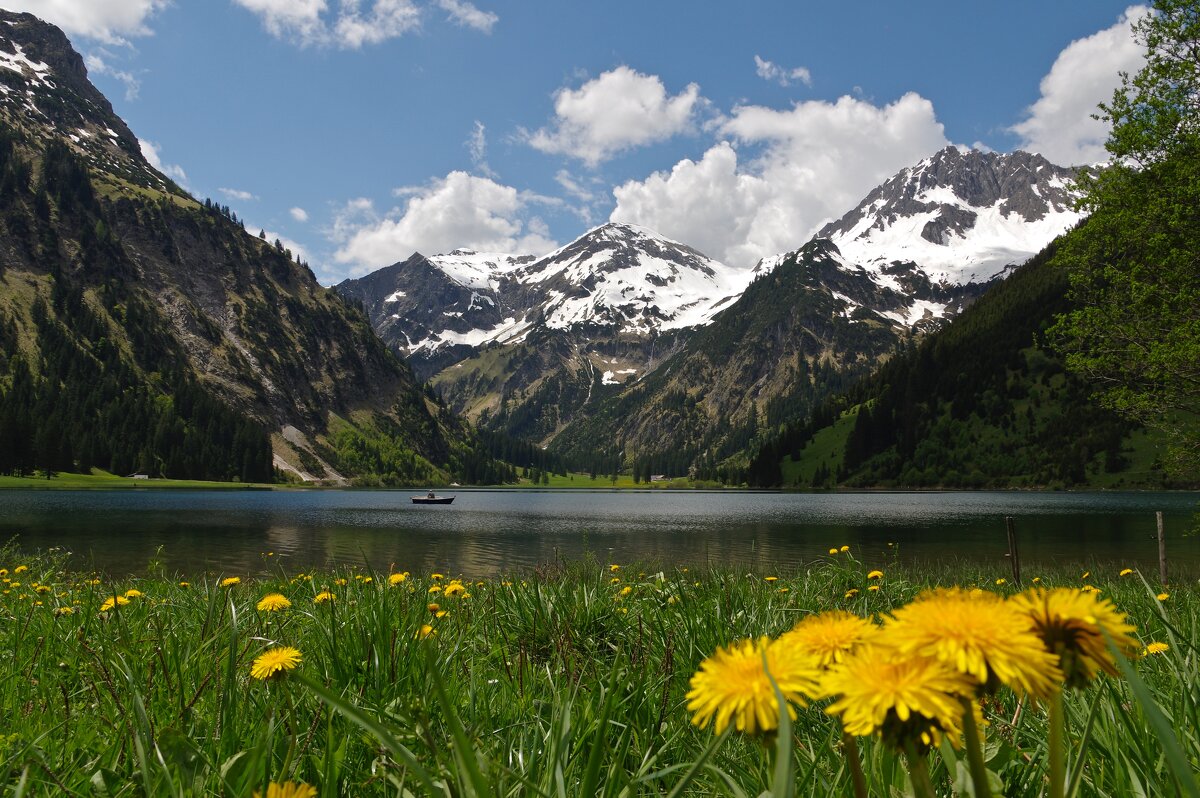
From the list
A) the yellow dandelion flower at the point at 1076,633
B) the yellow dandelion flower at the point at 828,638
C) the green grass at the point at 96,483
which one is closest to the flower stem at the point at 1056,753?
the yellow dandelion flower at the point at 1076,633

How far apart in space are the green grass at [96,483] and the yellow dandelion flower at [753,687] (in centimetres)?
15122

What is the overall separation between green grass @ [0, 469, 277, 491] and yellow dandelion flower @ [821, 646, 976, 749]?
15149 cm

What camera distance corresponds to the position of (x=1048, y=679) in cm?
79

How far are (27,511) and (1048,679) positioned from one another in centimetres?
8492

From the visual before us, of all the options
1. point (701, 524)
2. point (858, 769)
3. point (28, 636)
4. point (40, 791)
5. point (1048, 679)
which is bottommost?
point (701, 524)

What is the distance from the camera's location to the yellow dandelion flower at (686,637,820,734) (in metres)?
1.03

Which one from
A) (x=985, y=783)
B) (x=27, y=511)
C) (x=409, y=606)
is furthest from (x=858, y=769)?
(x=27, y=511)

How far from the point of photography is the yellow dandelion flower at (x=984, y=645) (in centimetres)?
78

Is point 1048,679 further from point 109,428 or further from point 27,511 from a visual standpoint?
point 109,428

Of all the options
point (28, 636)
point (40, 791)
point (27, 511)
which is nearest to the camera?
point (40, 791)

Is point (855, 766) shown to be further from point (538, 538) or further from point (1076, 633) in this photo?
point (538, 538)

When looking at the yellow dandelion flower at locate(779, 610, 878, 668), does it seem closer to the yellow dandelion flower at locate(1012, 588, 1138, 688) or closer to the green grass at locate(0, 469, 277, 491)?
the yellow dandelion flower at locate(1012, 588, 1138, 688)

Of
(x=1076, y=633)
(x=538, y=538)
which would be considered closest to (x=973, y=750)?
(x=1076, y=633)

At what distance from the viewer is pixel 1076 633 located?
87 centimetres
